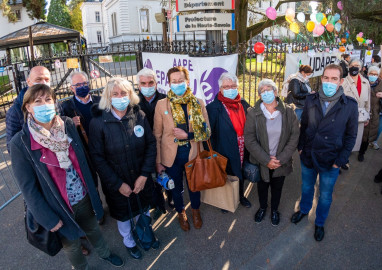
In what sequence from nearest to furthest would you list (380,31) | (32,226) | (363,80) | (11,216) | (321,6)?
1. (32,226)
2. (11,216)
3. (363,80)
4. (321,6)
5. (380,31)

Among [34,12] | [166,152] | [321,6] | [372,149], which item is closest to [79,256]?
[166,152]

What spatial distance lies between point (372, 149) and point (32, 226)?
607 cm

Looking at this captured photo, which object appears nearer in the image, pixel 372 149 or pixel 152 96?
pixel 152 96

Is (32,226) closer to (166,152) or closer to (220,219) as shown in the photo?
(166,152)

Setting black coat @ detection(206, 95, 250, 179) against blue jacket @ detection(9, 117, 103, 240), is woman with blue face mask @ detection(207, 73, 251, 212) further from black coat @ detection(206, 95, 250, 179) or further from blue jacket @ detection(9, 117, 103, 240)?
blue jacket @ detection(9, 117, 103, 240)

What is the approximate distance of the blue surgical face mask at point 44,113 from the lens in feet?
6.98

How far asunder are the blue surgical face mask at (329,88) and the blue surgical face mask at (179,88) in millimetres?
1516

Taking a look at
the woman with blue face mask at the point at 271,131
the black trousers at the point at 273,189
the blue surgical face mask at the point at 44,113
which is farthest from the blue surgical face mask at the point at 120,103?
the black trousers at the point at 273,189

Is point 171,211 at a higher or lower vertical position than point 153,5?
lower

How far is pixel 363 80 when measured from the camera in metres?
4.36

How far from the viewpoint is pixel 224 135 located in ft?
10.7

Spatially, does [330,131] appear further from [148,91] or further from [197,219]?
[148,91]

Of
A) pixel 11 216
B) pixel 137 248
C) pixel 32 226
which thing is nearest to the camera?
pixel 32 226

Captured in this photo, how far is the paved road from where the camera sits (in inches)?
111
